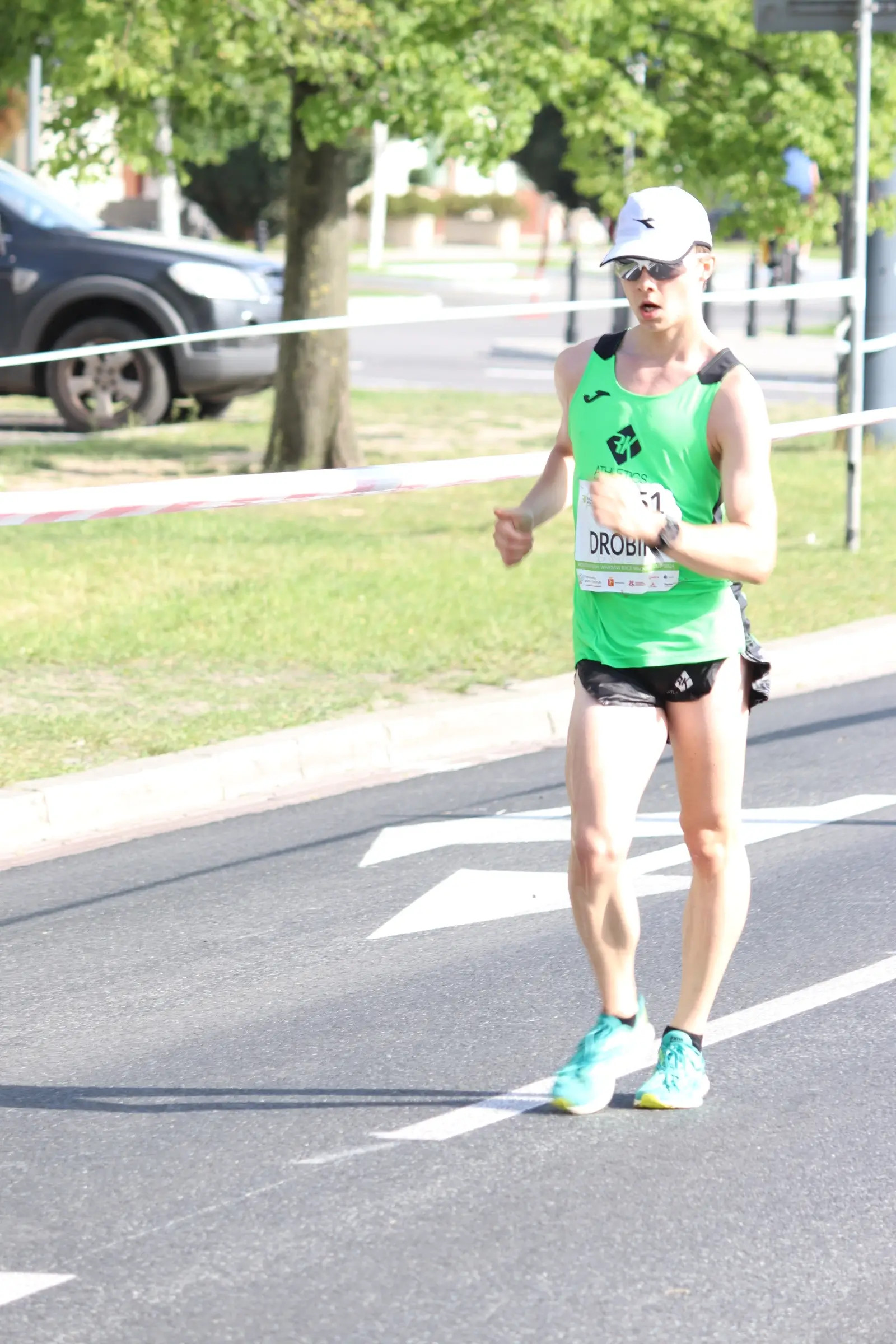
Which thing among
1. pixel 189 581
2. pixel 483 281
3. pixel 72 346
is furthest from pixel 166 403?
pixel 483 281

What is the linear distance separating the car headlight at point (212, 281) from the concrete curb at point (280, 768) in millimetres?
8876

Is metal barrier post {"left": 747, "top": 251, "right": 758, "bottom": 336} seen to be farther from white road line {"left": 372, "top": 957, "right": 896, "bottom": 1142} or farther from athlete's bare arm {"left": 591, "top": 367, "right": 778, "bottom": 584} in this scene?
athlete's bare arm {"left": 591, "top": 367, "right": 778, "bottom": 584}

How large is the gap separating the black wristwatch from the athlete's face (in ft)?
1.37

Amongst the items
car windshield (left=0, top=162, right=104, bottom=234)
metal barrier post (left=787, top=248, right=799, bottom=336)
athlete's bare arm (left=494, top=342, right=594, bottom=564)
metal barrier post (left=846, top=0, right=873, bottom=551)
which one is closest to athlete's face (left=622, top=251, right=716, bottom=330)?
athlete's bare arm (left=494, top=342, right=594, bottom=564)

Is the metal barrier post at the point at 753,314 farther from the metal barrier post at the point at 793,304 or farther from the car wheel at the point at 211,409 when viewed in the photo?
the car wheel at the point at 211,409

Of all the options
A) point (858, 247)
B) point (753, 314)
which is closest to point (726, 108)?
point (858, 247)

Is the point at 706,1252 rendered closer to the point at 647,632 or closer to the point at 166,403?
the point at 647,632

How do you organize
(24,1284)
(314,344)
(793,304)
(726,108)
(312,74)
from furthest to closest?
1. (793,304)
2. (314,344)
3. (726,108)
4. (312,74)
5. (24,1284)

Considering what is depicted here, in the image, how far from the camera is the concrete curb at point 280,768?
7.30 metres

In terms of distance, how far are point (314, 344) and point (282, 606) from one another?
5.23 metres

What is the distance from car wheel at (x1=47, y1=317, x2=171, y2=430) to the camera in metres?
17.4

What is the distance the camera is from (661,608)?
455 centimetres

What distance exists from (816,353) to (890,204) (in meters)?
12.7

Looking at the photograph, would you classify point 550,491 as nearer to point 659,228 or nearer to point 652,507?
point 652,507
